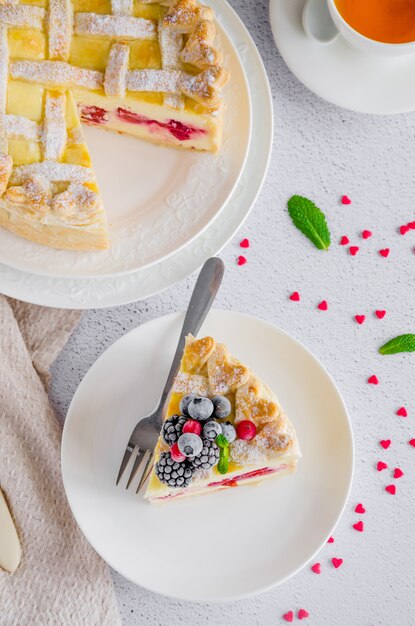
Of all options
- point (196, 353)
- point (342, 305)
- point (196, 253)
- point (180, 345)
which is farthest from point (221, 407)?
point (342, 305)

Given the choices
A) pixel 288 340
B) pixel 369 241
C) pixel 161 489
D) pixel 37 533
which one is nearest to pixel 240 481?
pixel 161 489

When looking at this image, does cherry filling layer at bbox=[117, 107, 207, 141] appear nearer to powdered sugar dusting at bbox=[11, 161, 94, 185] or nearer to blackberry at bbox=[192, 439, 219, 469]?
powdered sugar dusting at bbox=[11, 161, 94, 185]

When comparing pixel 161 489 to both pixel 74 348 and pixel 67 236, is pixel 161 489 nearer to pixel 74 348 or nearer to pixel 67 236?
pixel 74 348

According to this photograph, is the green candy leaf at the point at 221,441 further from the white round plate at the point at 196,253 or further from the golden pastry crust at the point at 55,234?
the golden pastry crust at the point at 55,234

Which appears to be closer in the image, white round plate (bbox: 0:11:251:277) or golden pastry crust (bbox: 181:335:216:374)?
golden pastry crust (bbox: 181:335:216:374)

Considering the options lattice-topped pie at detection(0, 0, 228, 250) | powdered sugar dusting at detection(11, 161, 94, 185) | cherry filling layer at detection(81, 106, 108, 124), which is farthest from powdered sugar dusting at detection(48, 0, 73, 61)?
powdered sugar dusting at detection(11, 161, 94, 185)

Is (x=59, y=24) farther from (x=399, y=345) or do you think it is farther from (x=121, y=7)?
(x=399, y=345)
